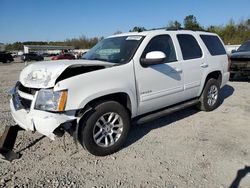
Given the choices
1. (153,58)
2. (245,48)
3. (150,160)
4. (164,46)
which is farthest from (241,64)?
(150,160)

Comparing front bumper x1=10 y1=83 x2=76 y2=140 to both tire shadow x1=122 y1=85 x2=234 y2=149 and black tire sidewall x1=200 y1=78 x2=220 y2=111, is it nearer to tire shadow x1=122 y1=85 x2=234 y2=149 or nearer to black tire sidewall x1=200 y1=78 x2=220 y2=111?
tire shadow x1=122 y1=85 x2=234 y2=149

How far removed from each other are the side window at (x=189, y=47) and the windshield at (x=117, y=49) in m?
1.11

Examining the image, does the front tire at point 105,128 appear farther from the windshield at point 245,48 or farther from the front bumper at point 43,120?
the windshield at point 245,48

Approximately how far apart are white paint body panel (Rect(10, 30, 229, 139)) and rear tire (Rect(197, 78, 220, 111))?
0.22 metres

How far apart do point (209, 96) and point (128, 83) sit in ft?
9.34

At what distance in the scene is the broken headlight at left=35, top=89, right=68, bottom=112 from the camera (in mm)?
3254

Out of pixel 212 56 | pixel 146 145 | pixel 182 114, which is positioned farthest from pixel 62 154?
pixel 212 56

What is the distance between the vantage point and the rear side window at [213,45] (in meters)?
5.80

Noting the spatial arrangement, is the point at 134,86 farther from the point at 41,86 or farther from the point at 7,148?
the point at 7,148

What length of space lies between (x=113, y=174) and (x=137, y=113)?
1.23m

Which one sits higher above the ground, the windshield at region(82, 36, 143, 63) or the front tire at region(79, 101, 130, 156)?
the windshield at region(82, 36, 143, 63)

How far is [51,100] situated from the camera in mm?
3299

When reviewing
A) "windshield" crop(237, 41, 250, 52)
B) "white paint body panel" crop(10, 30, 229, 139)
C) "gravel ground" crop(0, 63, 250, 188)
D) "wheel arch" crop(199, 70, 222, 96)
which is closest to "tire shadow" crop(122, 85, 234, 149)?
"gravel ground" crop(0, 63, 250, 188)

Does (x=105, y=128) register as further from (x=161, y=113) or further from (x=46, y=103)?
(x=161, y=113)
